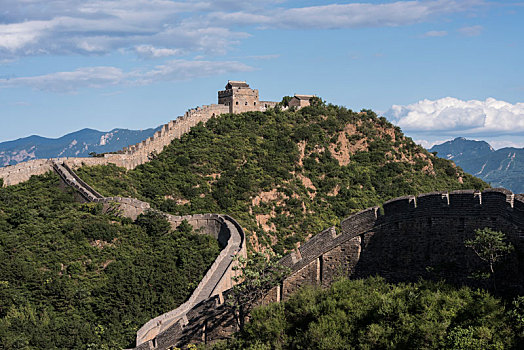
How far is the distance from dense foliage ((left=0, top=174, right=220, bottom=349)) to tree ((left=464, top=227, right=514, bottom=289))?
19006 millimetres

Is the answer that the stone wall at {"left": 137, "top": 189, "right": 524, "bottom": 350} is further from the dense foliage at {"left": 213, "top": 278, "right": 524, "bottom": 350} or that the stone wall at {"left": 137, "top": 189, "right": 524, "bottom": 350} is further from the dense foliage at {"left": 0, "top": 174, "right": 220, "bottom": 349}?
→ the dense foliage at {"left": 0, "top": 174, "right": 220, "bottom": 349}

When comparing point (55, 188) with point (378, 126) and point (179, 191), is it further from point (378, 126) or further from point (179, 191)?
point (378, 126)

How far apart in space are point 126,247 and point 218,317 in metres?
19.8

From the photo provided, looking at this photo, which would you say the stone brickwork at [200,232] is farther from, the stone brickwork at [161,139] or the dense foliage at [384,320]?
the dense foliage at [384,320]

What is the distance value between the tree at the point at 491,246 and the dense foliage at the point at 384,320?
861 millimetres

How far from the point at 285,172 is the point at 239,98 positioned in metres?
A: 15.1

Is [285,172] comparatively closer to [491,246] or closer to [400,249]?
[400,249]

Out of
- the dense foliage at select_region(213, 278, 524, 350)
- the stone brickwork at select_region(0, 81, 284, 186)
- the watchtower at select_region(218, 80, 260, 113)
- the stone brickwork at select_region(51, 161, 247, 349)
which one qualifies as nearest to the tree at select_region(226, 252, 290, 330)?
the dense foliage at select_region(213, 278, 524, 350)

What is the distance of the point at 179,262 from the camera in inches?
1470

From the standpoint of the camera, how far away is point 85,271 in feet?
117

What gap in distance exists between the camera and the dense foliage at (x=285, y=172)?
50.9 metres

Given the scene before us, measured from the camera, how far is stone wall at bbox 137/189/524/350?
15.6 metres

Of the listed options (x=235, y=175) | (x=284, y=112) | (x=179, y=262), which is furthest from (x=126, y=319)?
(x=284, y=112)

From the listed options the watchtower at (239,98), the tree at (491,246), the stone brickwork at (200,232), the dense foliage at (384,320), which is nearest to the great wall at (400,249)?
the tree at (491,246)
